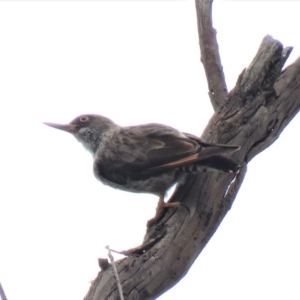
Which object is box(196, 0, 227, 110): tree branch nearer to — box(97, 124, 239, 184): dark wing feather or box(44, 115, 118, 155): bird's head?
box(97, 124, 239, 184): dark wing feather

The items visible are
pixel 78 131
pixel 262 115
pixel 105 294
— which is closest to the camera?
pixel 105 294

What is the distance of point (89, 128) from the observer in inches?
337

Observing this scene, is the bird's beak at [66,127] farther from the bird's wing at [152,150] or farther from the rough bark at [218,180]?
the rough bark at [218,180]

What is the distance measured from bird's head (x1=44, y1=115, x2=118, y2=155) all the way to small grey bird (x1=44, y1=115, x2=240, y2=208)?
19 millimetres

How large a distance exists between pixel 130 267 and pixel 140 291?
7.8 inches

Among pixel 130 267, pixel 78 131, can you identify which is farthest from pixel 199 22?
pixel 130 267

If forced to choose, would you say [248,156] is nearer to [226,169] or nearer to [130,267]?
[226,169]

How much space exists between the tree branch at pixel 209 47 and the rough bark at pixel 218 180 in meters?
0.04

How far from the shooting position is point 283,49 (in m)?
7.16

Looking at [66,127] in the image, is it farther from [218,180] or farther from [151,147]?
[218,180]

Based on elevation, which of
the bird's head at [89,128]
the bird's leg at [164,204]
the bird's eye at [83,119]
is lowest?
the bird's leg at [164,204]

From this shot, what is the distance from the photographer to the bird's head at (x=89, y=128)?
8469 millimetres

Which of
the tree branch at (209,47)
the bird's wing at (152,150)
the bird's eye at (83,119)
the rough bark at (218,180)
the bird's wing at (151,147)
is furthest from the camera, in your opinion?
the bird's eye at (83,119)

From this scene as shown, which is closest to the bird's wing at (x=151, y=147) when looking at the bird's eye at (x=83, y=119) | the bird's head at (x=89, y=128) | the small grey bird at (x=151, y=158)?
the small grey bird at (x=151, y=158)
